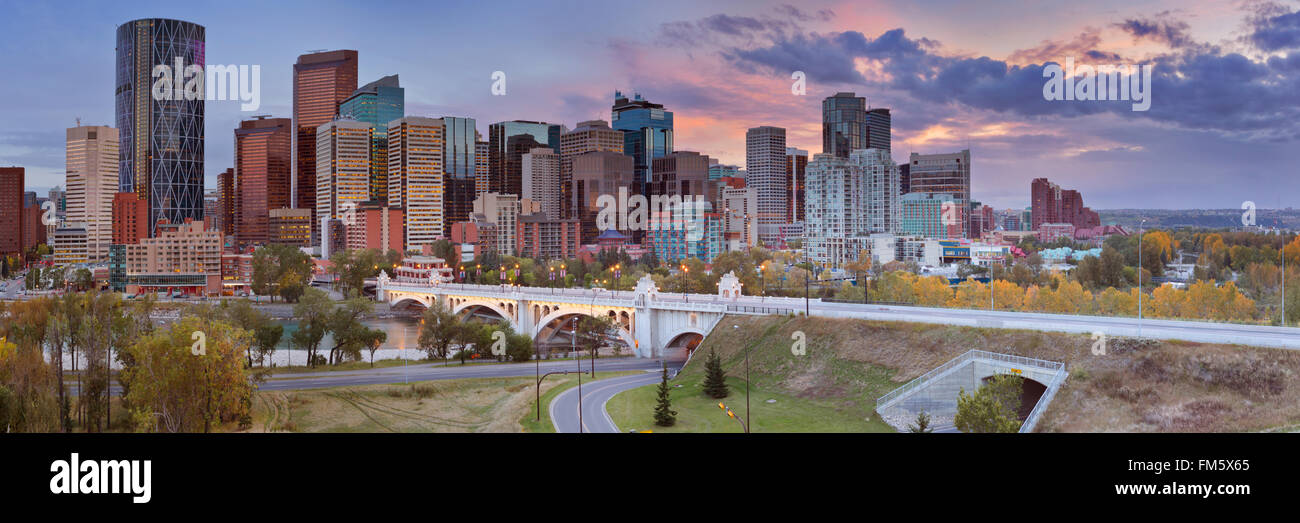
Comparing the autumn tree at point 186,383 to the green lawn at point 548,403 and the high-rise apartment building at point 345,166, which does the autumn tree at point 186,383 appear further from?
the high-rise apartment building at point 345,166

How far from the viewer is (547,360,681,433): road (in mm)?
17047

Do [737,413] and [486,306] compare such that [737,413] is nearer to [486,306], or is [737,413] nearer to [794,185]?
[486,306]

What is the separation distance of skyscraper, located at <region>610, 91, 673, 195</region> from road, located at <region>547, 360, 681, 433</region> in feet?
389

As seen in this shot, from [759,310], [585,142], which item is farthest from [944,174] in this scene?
[759,310]

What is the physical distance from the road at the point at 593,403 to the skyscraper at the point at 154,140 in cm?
→ 8368

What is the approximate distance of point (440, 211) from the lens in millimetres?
105750

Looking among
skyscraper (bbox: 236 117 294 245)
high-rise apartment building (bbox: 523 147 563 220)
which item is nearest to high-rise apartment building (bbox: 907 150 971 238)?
high-rise apartment building (bbox: 523 147 563 220)

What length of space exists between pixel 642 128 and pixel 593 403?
421 feet

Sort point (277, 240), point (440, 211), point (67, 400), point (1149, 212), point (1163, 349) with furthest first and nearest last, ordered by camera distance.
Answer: point (277, 240) → point (440, 211) → point (1149, 212) → point (67, 400) → point (1163, 349)

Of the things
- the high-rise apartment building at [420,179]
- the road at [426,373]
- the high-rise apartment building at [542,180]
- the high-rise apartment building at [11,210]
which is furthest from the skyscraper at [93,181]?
the road at [426,373]

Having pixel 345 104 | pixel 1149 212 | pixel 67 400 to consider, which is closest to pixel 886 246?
pixel 1149 212

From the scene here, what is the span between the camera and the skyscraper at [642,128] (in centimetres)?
14375
